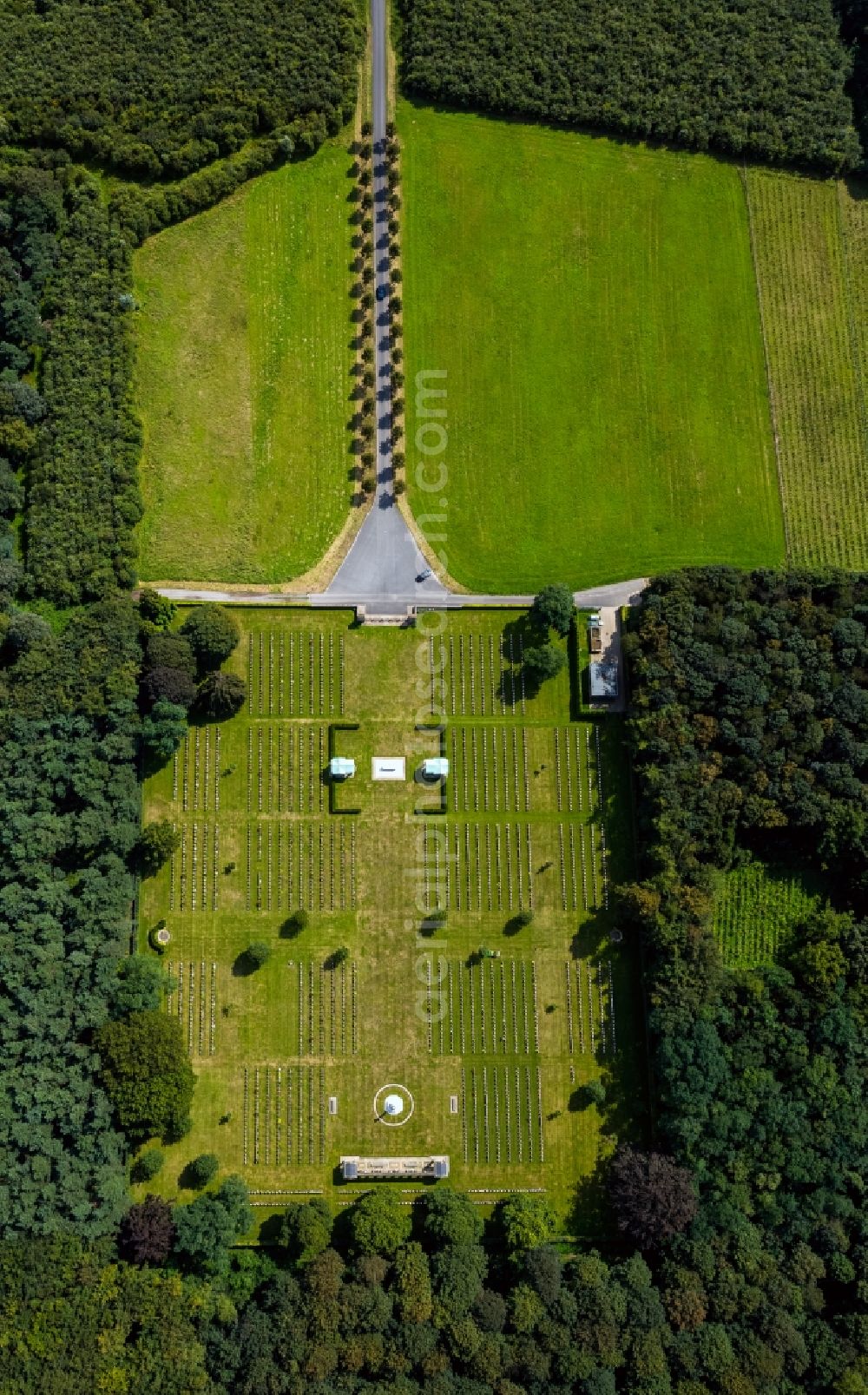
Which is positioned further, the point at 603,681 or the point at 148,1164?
the point at 603,681

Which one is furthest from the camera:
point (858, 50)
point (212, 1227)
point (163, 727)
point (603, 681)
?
point (858, 50)

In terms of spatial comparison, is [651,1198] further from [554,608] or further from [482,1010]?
[554,608]

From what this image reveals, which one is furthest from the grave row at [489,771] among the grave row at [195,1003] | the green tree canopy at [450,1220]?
the green tree canopy at [450,1220]

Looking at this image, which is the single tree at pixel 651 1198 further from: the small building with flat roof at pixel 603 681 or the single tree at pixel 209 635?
the single tree at pixel 209 635

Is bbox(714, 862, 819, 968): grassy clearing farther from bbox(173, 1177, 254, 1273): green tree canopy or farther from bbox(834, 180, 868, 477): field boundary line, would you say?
bbox(173, 1177, 254, 1273): green tree canopy

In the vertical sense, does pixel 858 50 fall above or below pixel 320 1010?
above

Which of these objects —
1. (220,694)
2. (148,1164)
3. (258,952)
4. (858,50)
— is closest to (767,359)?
(858,50)

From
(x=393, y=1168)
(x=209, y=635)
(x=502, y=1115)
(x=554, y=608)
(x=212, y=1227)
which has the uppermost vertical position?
(x=554, y=608)

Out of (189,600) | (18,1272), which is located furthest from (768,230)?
(18,1272)
